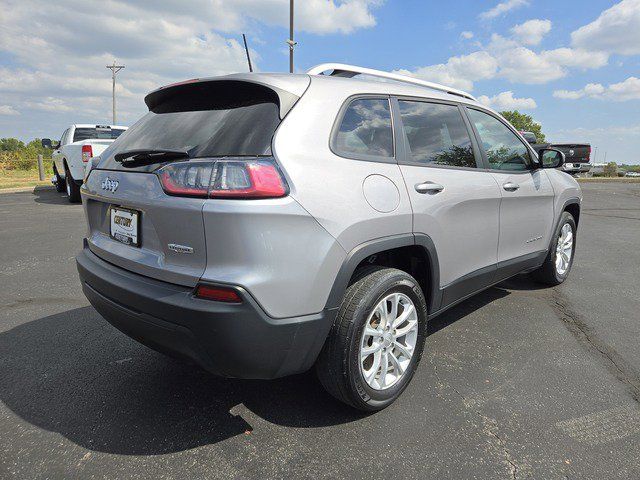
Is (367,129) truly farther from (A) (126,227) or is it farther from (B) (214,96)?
(A) (126,227)

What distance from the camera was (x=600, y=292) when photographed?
4742 millimetres

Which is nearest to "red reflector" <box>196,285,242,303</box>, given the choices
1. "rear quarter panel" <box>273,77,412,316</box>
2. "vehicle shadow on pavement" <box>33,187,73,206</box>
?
"rear quarter panel" <box>273,77,412,316</box>

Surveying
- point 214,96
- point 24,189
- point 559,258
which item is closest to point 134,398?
point 214,96

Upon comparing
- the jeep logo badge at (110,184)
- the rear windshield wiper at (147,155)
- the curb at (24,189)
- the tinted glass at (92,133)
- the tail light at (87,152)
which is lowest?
the curb at (24,189)

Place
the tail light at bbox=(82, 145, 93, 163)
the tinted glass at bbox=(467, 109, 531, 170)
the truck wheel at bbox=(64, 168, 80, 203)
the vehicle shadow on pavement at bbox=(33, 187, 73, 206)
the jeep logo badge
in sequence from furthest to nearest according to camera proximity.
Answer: the vehicle shadow on pavement at bbox=(33, 187, 73, 206)
the truck wheel at bbox=(64, 168, 80, 203)
the tail light at bbox=(82, 145, 93, 163)
the tinted glass at bbox=(467, 109, 531, 170)
the jeep logo badge

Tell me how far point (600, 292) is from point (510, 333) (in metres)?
1.82

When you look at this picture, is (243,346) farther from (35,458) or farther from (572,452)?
(572,452)

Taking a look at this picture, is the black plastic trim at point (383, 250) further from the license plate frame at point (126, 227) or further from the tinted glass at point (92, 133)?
the tinted glass at point (92, 133)

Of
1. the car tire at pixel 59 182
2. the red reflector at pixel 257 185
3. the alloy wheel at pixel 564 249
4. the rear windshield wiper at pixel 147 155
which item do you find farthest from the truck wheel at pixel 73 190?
the red reflector at pixel 257 185

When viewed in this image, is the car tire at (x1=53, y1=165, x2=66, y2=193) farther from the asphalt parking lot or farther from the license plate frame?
the license plate frame

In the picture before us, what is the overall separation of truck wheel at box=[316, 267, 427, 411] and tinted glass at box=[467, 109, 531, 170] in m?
1.56

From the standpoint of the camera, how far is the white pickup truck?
9750 millimetres

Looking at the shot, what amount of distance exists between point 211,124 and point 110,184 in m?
0.67

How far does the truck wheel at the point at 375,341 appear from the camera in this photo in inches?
88.3
